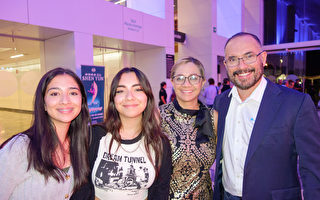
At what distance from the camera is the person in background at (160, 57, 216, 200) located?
172cm

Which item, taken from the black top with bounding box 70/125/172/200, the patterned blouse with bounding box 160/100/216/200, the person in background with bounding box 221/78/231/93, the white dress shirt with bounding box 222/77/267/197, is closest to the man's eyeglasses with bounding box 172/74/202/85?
the patterned blouse with bounding box 160/100/216/200

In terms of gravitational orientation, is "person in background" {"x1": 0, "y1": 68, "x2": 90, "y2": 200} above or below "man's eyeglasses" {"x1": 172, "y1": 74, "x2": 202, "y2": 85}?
below

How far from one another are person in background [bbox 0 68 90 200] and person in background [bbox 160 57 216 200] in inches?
27.7

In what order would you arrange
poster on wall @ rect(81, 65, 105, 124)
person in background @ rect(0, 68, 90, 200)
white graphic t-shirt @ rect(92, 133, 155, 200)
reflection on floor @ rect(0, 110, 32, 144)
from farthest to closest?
reflection on floor @ rect(0, 110, 32, 144), poster on wall @ rect(81, 65, 105, 124), white graphic t-shirt @ rect(92, 133, 155, 200), person in background @ rect(0, 68, 90, 200)

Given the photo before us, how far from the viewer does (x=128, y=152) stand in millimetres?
1596

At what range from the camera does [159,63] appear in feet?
29.9

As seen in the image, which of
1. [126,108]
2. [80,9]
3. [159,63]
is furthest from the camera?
[159,63]

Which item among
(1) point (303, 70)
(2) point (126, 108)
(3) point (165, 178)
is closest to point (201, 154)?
(3) point (165, 178)

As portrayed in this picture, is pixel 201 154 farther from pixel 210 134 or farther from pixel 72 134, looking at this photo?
pixel 72 134

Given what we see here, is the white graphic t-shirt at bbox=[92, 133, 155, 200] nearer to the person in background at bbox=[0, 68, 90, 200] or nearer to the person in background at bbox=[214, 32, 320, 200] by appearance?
the person in background at bbox=[0, 68, 90, 200]

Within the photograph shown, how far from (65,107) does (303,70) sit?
16.7 m

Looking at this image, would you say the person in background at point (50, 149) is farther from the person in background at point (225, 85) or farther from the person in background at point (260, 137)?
the person in background at point (225, 85)

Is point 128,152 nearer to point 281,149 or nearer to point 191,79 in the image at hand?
point 191,79

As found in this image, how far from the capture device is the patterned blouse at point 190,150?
1.72 meters
